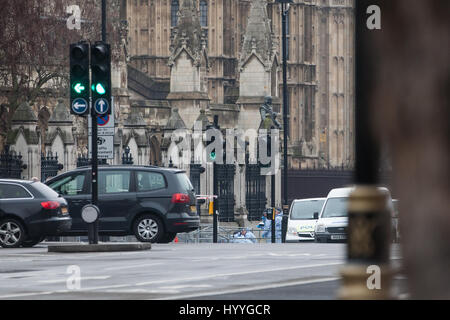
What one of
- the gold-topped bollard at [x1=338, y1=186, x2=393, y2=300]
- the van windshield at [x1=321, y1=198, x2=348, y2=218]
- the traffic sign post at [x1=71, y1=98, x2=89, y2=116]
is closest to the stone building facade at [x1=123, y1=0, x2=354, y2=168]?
the van windshield at [x1=321, y1=198, x2=348, y2=218]

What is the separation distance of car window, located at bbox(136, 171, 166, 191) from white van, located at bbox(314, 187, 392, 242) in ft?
17.3

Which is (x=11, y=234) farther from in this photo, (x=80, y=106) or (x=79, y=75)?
(x=79, y=75)

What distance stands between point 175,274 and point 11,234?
9.20 metres

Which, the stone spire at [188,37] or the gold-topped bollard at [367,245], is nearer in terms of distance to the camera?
the gold-topped bollard at [367,245]

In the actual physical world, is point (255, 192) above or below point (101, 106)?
below

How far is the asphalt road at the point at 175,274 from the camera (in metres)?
12.0

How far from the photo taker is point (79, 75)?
2041cm

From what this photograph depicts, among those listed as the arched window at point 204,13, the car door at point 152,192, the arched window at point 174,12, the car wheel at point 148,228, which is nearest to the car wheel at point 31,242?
the car wheel at point 148,228

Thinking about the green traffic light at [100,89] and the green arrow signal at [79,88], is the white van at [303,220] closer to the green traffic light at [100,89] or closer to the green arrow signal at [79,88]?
the green traffic light at [100,89]

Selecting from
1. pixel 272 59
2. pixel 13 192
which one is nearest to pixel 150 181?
pixel 13 192

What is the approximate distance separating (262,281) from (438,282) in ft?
31.4

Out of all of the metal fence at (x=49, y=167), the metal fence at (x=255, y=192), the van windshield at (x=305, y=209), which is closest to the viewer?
the van windshield at (x=305, y=209)

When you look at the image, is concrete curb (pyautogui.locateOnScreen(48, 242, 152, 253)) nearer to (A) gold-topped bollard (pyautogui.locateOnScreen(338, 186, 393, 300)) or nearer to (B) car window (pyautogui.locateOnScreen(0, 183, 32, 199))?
(B) car window (pyautogui.locateOnScreen(0, 183, 32, 199))

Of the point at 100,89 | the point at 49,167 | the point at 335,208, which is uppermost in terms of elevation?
the point at 100,89
